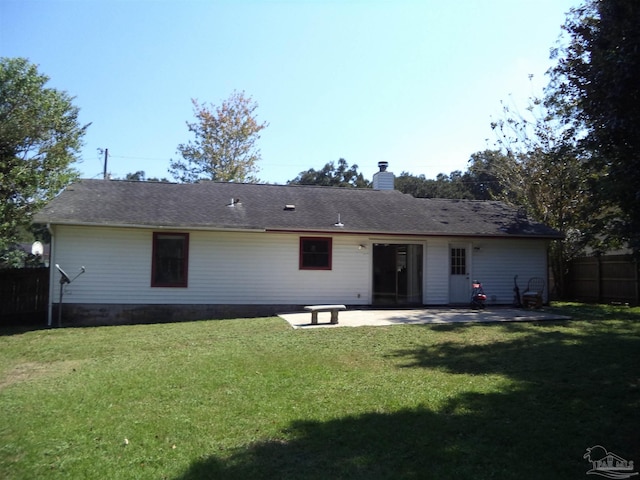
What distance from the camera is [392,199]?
18.5 m

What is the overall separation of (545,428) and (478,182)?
176ft

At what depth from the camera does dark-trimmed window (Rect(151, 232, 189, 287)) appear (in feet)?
45.9

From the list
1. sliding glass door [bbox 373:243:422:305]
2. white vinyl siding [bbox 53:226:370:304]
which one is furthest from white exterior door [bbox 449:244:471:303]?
white vinyl siding [bbox 53:226:370:304]

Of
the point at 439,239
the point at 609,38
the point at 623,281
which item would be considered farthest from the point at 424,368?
the point at 623,281

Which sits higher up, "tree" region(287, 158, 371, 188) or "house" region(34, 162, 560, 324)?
"tree" region(287, 158, 371, 188)

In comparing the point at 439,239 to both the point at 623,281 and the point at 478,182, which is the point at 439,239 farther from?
the point at 478,182

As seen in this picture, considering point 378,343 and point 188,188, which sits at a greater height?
point 188,188

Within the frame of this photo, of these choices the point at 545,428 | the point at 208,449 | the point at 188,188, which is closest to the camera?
the point at 208,449

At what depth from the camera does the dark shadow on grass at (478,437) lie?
399 centimetres

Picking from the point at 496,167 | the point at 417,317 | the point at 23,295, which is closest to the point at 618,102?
the point at 417,317

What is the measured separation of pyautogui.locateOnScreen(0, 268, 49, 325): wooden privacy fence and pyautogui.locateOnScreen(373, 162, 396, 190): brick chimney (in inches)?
518

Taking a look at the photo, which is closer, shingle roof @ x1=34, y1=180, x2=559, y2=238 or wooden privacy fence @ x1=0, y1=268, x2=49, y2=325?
shingle roof @ x1=34, y1=180, x2=559, y2=238

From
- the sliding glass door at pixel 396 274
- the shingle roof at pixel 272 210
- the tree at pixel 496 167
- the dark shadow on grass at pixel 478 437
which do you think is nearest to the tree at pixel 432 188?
the tree at pixel 496 167

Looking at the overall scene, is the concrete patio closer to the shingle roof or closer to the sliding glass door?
the sliding glass door
